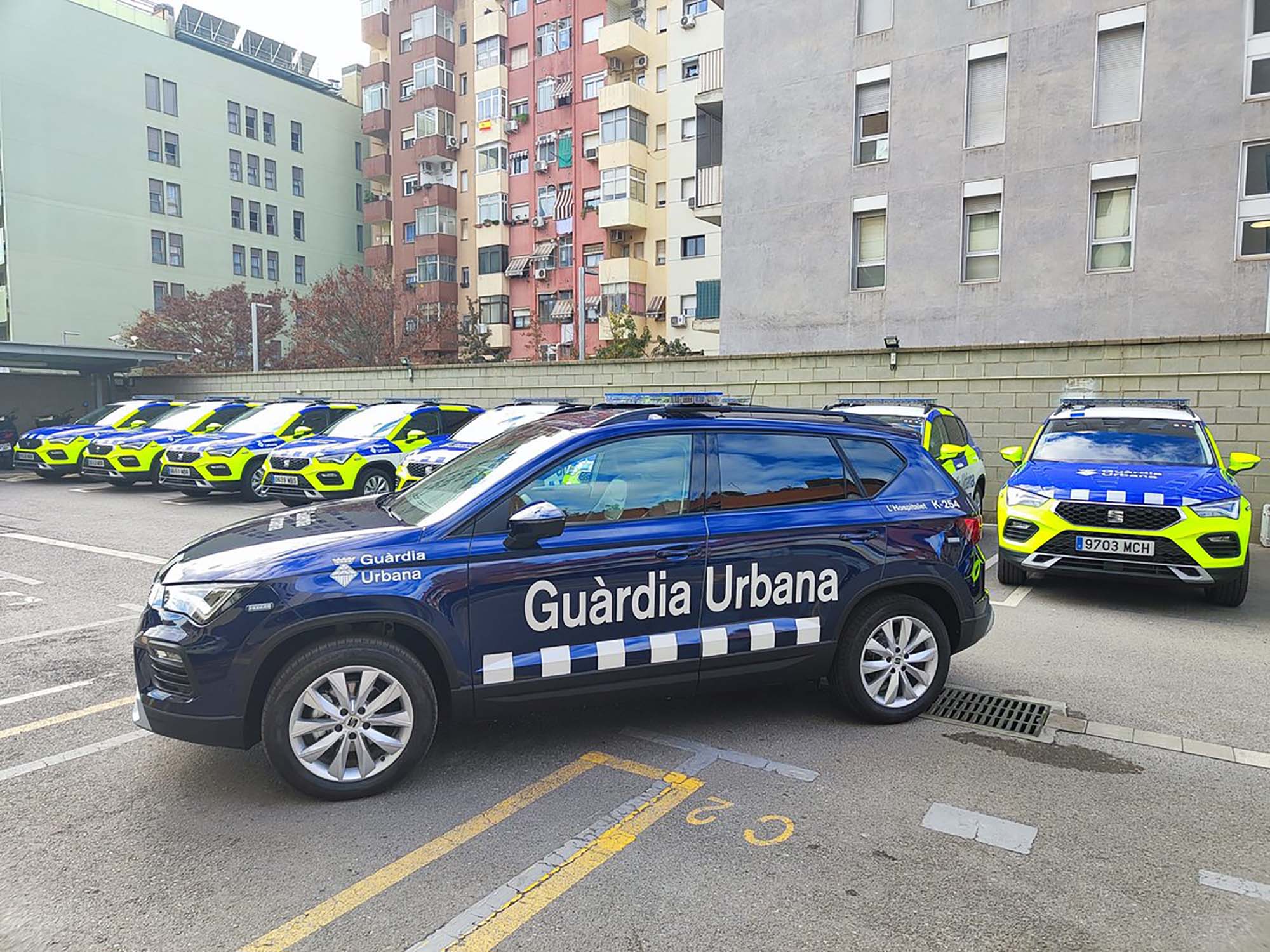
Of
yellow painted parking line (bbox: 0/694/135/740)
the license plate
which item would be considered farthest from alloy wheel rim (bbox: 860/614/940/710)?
yellow painted parking line (bbox: 0/694/135/740)

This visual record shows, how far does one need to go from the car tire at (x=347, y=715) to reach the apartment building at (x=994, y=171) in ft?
54.2

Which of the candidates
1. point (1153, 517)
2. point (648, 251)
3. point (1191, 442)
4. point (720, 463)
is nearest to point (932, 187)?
point (1191, 442)

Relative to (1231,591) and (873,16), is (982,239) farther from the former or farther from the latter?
(1231,591)

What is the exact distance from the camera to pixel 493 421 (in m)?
13.6

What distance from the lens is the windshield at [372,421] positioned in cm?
1397

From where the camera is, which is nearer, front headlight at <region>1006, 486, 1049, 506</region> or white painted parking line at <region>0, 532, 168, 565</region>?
front headlight at <region>1006, 486, 1049, 506</region>

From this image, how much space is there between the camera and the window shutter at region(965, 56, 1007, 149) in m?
17.9

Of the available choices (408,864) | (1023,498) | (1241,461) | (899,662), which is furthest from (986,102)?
(408,864)

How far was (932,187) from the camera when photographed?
18516 mm

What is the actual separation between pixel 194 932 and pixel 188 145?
179ft

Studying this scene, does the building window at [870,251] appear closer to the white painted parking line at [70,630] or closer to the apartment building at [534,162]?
the apartment building at [534,162]

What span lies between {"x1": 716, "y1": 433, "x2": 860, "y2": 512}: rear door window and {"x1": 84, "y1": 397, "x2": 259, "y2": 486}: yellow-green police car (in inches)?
553

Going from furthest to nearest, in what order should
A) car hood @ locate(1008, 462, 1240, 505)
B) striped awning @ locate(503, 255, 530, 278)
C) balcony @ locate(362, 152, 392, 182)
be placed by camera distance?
balcony @ locate(362, 152, 392, 182)
striped awning @ locate(503, 255, 530, 278)
car hood @ locate(1008, 462, 1240, 505)

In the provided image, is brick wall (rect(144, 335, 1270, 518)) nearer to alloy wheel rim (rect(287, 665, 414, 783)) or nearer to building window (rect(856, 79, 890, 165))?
building window (rect(856, 79, 890, 165))
